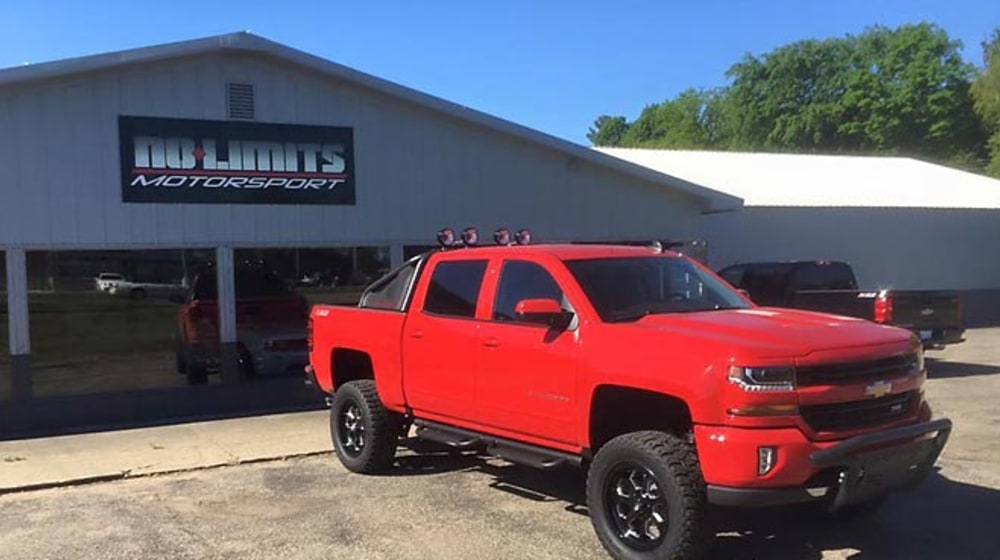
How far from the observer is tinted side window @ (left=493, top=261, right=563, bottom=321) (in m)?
6.46

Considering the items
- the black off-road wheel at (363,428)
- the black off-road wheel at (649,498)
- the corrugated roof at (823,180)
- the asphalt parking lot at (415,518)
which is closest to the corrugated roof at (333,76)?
the asphalt parking lot at (415,518)

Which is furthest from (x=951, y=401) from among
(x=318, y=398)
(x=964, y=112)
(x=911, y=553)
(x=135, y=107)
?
(x=964, y=112)

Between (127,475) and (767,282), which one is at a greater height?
(767,282)

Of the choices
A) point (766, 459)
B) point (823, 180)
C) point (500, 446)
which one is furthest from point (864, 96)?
point (766, 459)

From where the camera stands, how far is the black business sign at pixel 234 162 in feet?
35.9

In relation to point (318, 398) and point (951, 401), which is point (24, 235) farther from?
point (951, 401)

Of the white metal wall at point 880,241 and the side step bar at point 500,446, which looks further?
the white metal wall at point 880,241

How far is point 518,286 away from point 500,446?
3.83ft

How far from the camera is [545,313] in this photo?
5.94 meters

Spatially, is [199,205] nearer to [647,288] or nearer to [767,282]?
[647,288]

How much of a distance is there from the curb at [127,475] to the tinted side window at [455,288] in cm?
262

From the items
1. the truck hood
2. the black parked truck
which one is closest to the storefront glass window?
the black parked truck

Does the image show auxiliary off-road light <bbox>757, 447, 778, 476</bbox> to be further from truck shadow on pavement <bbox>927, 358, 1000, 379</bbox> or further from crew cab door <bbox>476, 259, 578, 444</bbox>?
truck shadow on pavement <bbox>927, 358, 1000, 379</bbox>

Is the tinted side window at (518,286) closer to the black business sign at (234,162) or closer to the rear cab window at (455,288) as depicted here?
the rear cab window at (455,288)
